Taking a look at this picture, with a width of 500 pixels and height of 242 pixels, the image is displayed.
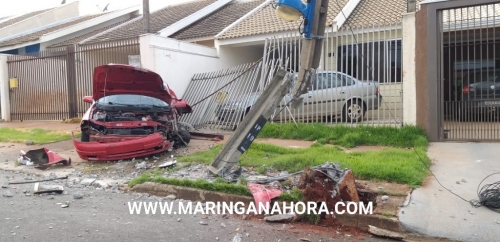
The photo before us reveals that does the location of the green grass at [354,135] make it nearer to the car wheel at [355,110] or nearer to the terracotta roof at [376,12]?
the car wheel at [355,110]

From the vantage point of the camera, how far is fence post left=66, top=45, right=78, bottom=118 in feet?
45.6

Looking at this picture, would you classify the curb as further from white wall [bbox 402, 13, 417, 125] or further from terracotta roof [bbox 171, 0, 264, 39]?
terracotta roof [bbox 171, 0, 264, 39]

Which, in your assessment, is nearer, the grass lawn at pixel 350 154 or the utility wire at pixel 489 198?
the utility wire at pixel 489 198

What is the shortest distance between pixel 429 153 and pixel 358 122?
8.04 feet

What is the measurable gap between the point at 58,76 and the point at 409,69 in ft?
38.1

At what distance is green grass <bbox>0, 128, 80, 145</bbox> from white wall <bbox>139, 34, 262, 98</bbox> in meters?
2.88

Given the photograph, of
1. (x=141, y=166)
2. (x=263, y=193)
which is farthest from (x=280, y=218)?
(x=141, y=166)

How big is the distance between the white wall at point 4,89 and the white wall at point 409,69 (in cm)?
1441

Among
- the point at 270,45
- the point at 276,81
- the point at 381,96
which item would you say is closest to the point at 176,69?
the point at 270,45

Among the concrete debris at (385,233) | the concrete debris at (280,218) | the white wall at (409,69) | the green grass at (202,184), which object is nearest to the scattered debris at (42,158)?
the green grass at (202,184)

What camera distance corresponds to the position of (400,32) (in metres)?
9.16

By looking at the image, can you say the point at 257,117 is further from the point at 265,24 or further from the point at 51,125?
the point at 51,125

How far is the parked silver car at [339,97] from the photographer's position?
31.1 ft

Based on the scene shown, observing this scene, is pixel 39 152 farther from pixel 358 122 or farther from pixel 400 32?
pixel 400 32
